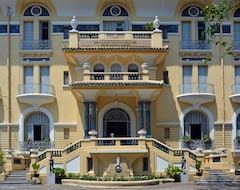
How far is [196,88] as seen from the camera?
113 ft

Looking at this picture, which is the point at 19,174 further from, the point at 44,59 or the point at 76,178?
the point at 44,59

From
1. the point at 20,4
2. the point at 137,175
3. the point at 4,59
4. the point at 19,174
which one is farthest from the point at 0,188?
the point at 20,4

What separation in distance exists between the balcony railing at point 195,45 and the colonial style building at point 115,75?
0.06 metres

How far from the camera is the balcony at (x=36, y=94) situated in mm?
33750

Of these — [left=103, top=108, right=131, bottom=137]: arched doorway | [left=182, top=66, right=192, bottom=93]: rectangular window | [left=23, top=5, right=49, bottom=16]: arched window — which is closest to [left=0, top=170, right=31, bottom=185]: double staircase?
[left=103, top=108, right=131, bottom=137]: arched doorway

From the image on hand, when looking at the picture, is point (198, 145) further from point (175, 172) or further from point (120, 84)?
point (120, 84)

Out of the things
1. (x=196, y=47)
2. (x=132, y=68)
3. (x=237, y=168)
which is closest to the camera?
(x=237, y=168)

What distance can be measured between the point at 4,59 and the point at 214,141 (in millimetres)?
14275

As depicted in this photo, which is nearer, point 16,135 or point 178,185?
point 178,185

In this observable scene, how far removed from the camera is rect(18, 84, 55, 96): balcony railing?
34188 millimetres

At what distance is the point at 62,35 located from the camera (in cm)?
3481

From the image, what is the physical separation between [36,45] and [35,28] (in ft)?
3.70

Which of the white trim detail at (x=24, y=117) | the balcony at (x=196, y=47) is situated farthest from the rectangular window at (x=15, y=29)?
the balcony at (x=196, y=47)

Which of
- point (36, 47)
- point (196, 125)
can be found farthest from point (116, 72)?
point (196, 125)
